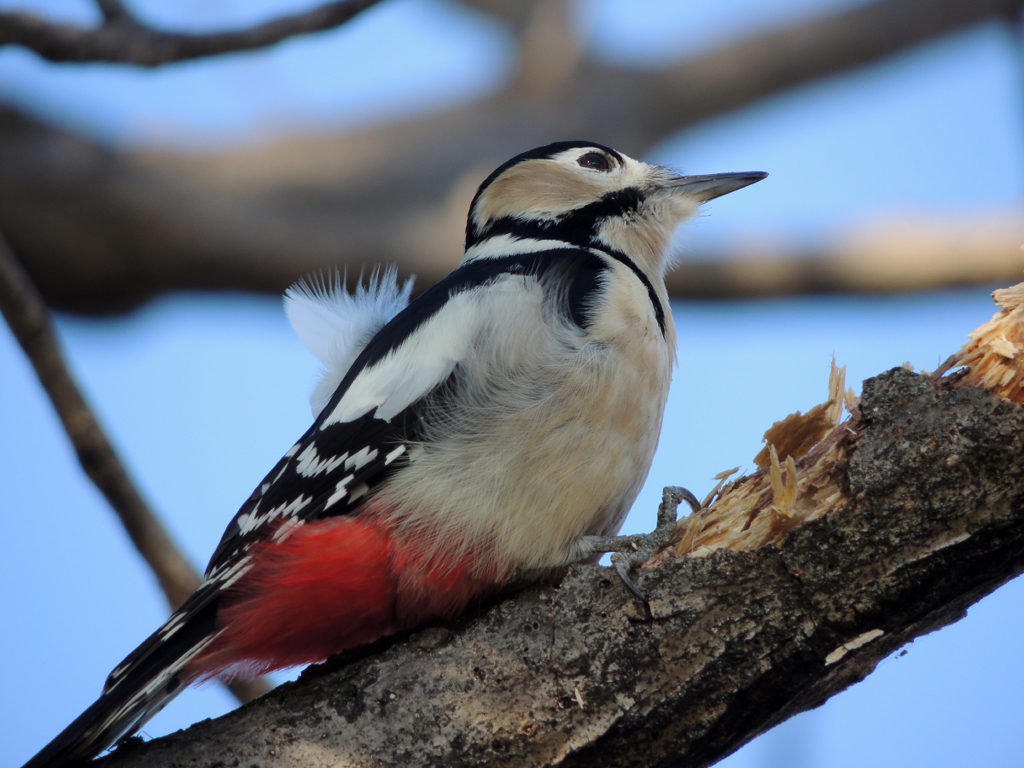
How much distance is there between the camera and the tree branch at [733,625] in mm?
2211

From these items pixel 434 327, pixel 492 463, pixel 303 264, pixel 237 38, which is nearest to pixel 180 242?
pixel 303 264

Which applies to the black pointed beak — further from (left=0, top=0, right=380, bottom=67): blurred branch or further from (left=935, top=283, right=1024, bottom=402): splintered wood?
(left=935, top=283, right=1024, bottom=402): splintered wood

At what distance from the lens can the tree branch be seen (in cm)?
221

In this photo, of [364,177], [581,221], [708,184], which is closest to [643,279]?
[581,221]

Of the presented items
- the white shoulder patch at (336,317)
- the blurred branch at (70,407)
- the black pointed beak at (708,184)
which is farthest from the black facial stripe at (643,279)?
the blurred branch at (70,407)

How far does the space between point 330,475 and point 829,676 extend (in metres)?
1.41

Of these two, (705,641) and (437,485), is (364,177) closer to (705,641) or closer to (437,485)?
(437,485)

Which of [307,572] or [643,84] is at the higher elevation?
[643,84]

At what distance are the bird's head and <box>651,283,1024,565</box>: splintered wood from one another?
122 cm

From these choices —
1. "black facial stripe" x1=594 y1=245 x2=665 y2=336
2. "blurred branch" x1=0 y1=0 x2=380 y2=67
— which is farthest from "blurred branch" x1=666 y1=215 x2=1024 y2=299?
"blurred branch" x1=0 y1=0 x2=380 y2=67

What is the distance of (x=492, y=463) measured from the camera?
2805mm

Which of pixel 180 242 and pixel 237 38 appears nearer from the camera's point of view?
pixel 237 38

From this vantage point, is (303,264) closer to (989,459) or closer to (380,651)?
(380,651)

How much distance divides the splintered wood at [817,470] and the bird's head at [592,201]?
122 cm
